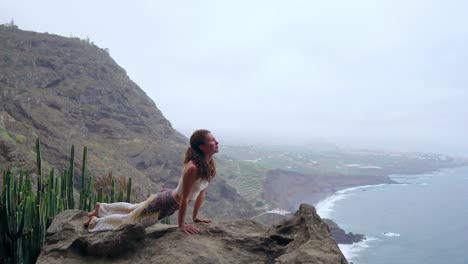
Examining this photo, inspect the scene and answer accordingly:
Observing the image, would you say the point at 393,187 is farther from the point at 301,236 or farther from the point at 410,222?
the point at 301,236

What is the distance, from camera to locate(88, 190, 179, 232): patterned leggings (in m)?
4.66

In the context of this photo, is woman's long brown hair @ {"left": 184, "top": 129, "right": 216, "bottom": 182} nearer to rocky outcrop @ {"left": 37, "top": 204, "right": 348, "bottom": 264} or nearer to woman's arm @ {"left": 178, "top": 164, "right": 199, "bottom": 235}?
woman's arm @ {"left": 178, "top": 164, "right": 199, "bottom": 235}

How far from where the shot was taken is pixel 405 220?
36.6m

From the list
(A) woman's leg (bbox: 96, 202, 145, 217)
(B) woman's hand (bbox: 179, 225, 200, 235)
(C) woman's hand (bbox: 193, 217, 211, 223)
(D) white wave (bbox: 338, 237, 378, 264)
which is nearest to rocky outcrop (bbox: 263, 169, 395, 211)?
(D) white wave (bbox: 338, 237, 378, 264)

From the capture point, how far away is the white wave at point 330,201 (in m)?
39.8

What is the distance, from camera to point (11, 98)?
2781 cm

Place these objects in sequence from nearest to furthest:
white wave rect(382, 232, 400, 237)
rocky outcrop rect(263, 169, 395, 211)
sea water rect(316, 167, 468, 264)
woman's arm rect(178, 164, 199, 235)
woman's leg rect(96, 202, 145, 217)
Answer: woman's arm rect(178, 164, 199, 235), woman's leg rect(96, 202, 145, 217), sea water rect(316, 167, 468, 264), white wave rect(382, 232, 400, 237), rocky outcrop rect(263, 169, 395, 211)

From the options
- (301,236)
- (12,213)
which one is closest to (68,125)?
(12,213)

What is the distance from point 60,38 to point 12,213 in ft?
157

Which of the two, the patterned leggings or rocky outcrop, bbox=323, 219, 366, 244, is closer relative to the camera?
the patterned leggings

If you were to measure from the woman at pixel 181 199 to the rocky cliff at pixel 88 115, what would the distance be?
18.5 meters

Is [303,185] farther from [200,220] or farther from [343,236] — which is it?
[200,220]

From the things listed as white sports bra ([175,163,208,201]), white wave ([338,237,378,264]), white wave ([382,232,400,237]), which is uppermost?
white sports bra ([175,163,208,201])

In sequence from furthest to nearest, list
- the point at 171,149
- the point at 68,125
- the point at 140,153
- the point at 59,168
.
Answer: the point at 171,149, the point at 140,153, the point at 68,125, the point at 59,168
